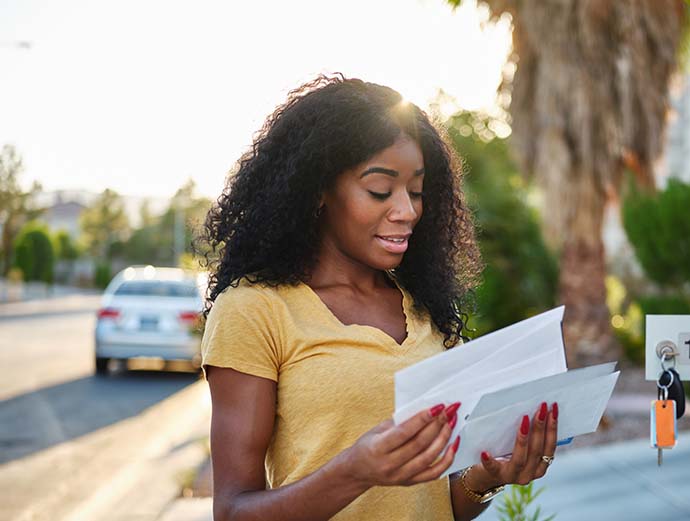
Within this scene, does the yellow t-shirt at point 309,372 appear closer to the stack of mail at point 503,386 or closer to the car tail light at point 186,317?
the stack of mail at point 503,386

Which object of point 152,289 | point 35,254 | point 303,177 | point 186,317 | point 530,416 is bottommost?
point 35,254

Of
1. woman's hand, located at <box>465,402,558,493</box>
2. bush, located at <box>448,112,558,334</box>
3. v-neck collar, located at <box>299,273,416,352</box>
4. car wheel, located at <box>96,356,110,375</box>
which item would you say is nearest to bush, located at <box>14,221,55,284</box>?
bush, located at <box>448,112,558,334</box>

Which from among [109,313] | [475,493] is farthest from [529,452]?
[109,313]

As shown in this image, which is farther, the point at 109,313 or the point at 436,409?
the point at 109,313

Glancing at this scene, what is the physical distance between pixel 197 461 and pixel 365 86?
5.87m

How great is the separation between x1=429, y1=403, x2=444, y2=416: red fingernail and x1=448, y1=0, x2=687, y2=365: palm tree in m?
9.19

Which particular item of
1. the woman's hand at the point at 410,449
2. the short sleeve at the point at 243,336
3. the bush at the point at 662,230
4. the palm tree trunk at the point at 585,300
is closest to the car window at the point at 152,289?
the palm tree trunk at the point at 585,300

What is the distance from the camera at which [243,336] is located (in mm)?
1816

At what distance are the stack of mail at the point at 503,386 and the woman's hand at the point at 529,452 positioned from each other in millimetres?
15

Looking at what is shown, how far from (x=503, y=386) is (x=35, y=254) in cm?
4789

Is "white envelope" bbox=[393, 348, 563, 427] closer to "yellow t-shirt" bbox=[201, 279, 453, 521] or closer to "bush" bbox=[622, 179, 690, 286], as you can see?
"yellow t-shirt" bbox=[201, 279, 453, 521]

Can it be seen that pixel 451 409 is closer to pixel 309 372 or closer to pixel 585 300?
pixel 309 372

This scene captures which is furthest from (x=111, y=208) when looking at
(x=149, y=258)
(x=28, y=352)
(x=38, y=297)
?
(x=28, y=352)

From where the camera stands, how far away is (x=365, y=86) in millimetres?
2113
